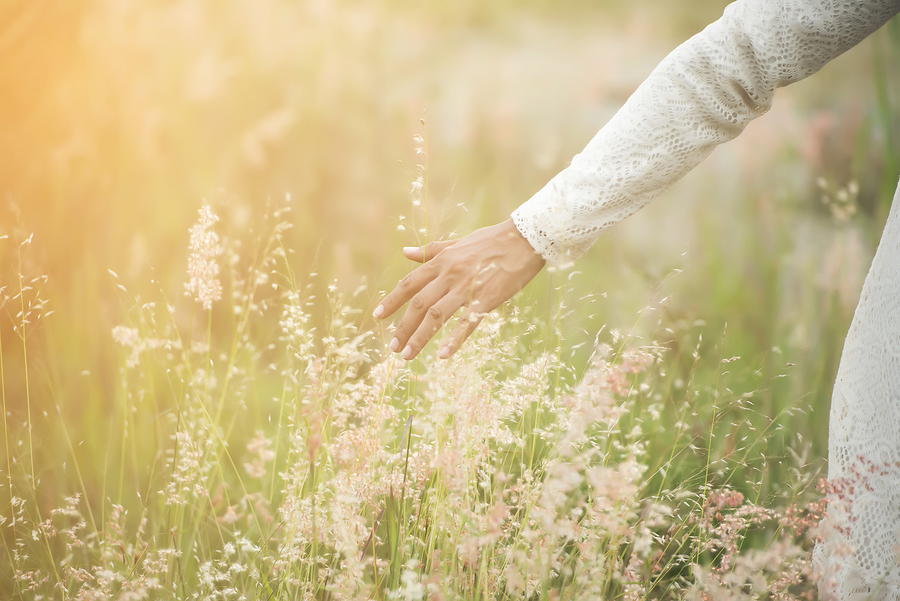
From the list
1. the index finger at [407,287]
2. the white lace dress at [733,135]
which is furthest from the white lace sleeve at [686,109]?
the index finger at [407,287]

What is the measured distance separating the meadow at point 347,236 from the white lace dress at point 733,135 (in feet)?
0.61

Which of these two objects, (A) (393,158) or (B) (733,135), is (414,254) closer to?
(B) (733,135)


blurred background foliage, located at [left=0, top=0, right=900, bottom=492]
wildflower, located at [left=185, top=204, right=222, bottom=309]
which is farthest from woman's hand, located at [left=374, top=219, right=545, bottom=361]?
blurred background foliage, located at [left=0, top=0, right=900, bottom=492]

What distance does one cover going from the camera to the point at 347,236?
1.45 metres

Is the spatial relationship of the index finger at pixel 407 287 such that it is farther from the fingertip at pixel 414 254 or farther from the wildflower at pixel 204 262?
the wildflower at pixel 204 262

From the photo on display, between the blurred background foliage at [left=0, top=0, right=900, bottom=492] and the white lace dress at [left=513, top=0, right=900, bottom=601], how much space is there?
383 mm

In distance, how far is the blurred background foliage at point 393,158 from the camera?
1261 mm

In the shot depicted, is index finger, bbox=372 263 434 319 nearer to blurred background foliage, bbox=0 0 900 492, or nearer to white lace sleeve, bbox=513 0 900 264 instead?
white lace sleeve, bbox=513 0 900 264

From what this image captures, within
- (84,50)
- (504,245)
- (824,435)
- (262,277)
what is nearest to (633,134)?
(504,245)

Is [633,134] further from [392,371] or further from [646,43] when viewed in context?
[646,43]

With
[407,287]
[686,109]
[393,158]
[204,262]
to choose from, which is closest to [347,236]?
[393,158]

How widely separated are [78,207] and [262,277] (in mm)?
812

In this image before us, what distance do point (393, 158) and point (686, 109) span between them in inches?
40.5

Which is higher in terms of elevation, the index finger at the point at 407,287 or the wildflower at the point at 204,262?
the wildflower at the point at 204,262
